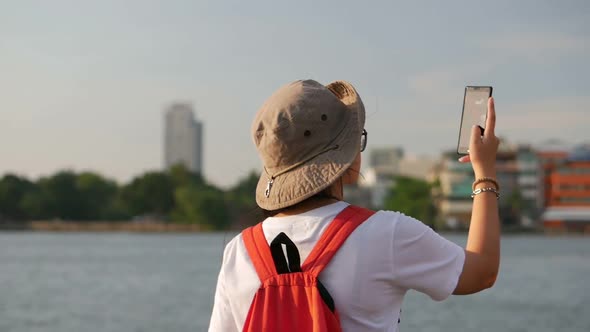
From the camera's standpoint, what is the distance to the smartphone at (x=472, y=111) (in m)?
2.02

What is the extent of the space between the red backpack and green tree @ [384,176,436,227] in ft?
309

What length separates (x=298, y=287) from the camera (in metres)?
1.87

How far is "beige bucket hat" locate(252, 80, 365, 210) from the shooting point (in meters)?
1.94

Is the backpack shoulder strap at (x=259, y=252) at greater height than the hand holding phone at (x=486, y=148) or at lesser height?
lesser

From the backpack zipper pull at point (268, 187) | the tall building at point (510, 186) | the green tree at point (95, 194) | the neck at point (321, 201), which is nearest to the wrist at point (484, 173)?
the neck at point (321, 201)

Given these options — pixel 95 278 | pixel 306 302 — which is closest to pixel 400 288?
pixel 306 302

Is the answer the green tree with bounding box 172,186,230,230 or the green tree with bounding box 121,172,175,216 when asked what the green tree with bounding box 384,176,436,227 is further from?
the green tree with bounding box 121,172,175,216

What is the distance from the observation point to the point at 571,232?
101 metres

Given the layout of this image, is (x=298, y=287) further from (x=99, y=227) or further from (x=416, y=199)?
(x=99, y=227)

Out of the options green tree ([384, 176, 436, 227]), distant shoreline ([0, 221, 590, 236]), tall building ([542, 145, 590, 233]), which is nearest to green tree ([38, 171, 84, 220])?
distant shoreline ([0, 221, 590, 236])

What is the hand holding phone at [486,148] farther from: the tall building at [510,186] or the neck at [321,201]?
the tall building at [510,186]

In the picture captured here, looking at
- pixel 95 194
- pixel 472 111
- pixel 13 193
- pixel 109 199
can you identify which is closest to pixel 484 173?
pixel 472 111

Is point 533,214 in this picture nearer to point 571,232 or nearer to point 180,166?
point 571,232

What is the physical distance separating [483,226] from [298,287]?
0.38 meters
